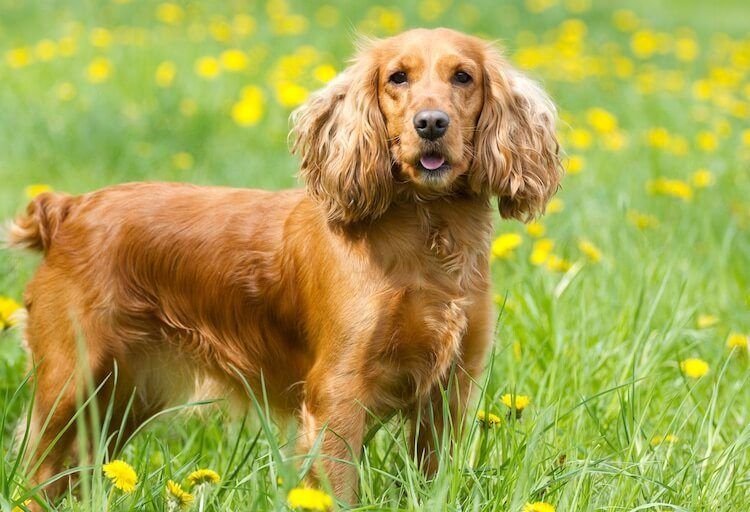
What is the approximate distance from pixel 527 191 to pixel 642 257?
138 cm

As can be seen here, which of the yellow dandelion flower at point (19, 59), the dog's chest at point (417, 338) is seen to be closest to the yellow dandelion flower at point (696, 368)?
the dog's chest at point (417, 338)

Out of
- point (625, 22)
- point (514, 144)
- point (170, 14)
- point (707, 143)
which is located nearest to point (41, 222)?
point (514, 144)

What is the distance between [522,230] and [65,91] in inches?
116

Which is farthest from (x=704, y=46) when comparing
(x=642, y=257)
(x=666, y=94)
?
(x=642, y=257)

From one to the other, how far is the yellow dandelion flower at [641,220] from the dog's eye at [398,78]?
5.78ft

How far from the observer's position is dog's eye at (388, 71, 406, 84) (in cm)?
270

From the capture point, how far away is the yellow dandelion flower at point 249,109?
18.3ft

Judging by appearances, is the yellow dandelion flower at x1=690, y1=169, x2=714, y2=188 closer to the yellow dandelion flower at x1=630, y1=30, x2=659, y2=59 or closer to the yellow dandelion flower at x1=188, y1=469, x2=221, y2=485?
the yellow dandelion flower at x1=188, y1=469, x2=221, y2=485

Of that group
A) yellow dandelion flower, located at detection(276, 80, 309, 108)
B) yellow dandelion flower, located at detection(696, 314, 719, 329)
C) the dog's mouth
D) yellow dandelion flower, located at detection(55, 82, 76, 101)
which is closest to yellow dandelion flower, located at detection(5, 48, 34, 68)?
yellow dandelion flower, located at detection(55, 82, 76, 101)

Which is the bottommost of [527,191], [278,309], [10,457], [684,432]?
[10,457]

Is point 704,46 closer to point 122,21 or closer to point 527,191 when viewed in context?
point 122,21

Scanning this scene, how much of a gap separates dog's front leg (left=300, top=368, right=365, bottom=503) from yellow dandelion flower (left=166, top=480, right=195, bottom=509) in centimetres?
41

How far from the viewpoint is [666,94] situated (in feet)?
22.4

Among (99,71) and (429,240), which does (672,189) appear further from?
(99,71)
